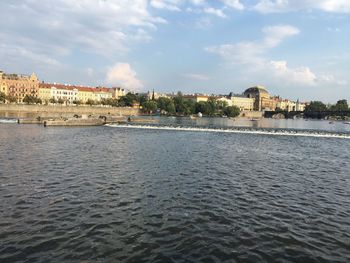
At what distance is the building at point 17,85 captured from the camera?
18815 cm

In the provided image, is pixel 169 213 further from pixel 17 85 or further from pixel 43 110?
pixel 17 85

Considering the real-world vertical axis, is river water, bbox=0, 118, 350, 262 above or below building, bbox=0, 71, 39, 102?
below

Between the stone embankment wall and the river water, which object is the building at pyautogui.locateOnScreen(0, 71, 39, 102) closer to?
the stone embankment wall

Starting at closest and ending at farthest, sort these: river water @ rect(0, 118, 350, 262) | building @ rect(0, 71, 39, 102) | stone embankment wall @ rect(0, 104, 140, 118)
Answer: river water @ rect(0, 118, 350, 262) → stone embankment wall @ rect(0, 104, 140, 118) → building @ rect(0, 71, 39, 102)

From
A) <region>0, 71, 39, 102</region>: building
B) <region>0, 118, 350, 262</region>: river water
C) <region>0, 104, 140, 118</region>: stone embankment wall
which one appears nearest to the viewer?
<region>0, 118, 350, 262</region>: river water

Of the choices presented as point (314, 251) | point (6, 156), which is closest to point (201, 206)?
point (314, 251)

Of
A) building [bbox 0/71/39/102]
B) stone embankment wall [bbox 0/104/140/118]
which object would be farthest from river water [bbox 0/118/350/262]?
building [bbox 0/71/39/102]

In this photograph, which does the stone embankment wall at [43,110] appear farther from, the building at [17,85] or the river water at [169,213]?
the river water at [169,213]

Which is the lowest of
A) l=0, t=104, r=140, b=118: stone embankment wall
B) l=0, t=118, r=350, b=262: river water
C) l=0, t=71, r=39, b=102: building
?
l=0, t=118, r=350, b=262: river water

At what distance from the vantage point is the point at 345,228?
15.4 metres

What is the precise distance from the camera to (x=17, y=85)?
7574 inches

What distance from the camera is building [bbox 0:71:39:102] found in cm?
18815

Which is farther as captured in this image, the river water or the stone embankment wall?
the stone embankment wall

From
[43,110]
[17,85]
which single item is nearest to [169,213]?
[43,110]
